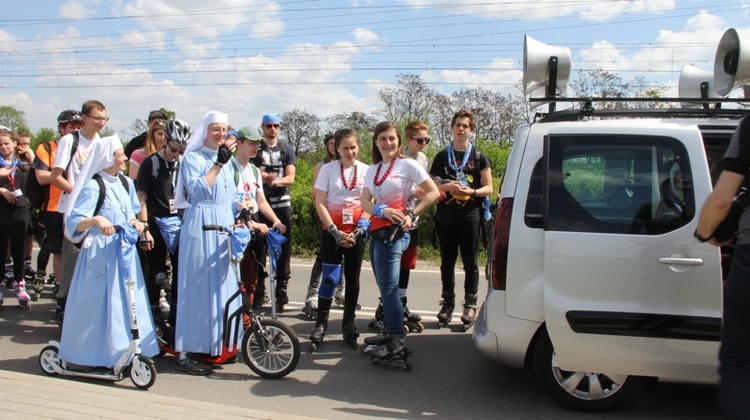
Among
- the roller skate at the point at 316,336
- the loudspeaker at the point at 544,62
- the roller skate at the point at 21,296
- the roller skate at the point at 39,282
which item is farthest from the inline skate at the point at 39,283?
the loudspeaker at the point at 544,62

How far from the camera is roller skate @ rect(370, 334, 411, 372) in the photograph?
4711 millimetres

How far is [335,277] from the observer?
5.18 m

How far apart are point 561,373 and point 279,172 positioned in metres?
3.96

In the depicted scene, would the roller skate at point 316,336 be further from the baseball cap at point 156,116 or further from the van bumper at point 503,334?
the baseball cap at point 156,116

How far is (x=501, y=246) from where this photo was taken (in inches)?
150

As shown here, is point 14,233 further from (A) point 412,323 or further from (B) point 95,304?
(A) point 412,323

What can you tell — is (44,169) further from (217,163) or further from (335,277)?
(335,277)

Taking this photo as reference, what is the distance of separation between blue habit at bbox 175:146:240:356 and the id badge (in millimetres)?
1062

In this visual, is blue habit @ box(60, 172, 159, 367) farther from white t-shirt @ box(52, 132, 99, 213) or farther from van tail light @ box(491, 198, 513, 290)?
van tail light @ box(491, 198, 513, 290)

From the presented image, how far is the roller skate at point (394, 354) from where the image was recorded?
4711mm

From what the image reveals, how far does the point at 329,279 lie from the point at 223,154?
143 cm

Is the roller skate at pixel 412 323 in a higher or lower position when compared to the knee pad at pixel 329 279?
lower

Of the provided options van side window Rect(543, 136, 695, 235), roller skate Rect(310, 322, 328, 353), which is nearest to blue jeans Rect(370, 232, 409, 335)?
roller skate Rect(310, 322, 328, 353)

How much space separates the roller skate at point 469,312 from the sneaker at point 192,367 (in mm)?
2413
